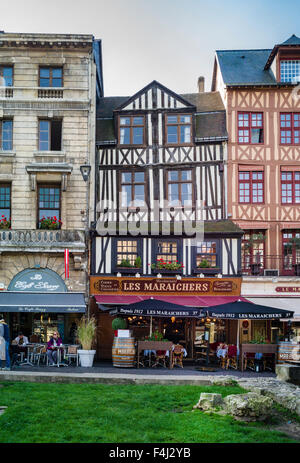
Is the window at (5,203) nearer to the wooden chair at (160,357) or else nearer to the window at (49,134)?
the window at (49,134)

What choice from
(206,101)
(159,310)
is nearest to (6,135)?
(206,101)

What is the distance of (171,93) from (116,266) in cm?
739

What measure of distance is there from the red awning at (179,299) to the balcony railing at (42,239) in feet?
6.73

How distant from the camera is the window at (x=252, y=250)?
21.6m

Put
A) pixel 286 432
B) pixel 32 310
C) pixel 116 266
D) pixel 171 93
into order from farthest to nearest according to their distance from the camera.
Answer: pixel 171 93 → pixel 116 266 → pixel 32 310 → pixel 286 432

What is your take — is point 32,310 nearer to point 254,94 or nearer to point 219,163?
point 219,163

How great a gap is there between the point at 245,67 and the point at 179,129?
4.45 m

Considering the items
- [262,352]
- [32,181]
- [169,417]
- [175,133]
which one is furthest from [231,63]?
[169,417]

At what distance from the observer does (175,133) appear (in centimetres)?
2236

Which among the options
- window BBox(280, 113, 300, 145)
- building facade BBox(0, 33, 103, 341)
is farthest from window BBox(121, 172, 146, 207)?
window BBox(280, 113, 300, 145)

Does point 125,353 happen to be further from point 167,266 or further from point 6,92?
point 6,92

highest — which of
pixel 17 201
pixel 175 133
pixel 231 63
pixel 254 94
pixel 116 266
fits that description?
pixel 231 63

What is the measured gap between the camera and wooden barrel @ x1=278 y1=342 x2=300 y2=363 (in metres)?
16.8

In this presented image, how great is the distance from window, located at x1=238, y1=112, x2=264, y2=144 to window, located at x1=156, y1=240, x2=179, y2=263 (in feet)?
16.4
